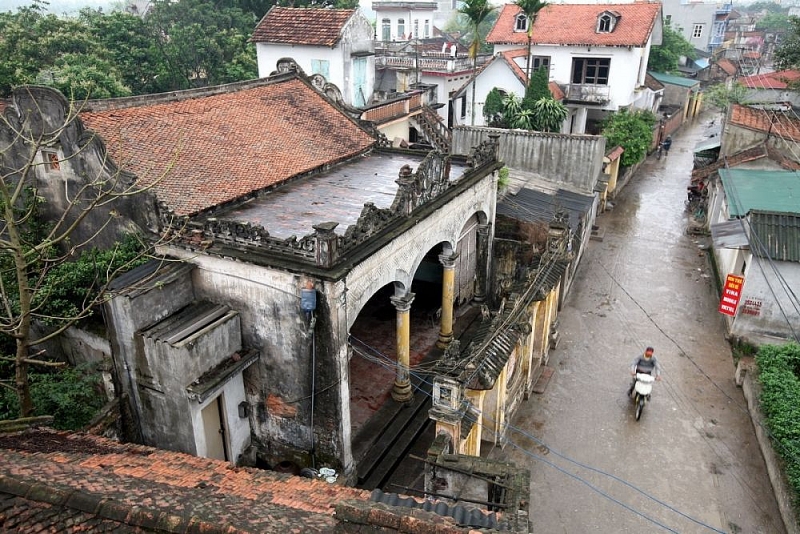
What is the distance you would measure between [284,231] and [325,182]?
173 inches

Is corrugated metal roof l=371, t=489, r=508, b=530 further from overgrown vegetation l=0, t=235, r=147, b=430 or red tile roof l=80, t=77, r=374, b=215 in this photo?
red tile roof l=80, t=77, r=374, b=215

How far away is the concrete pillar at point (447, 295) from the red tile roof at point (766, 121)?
2278cm

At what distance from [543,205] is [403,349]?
11.4 metres

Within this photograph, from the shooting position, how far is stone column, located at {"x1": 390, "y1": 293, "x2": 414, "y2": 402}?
1548 centimetres

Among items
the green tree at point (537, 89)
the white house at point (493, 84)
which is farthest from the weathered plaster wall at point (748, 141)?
the green tree at point (537, 89)

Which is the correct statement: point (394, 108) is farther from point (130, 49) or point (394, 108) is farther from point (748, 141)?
point (748, 141)

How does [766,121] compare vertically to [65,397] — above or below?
above

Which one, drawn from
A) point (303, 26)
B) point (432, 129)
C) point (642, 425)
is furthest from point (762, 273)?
point (303, 26)

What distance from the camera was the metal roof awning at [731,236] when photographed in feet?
63.4

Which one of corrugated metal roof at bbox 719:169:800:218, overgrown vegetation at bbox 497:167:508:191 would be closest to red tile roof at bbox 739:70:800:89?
corrugated metal roof at bbox 719:169:800:218

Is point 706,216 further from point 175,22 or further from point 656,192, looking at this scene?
point 175,22

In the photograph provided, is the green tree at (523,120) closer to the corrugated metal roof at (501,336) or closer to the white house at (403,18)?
the corrugated metal roof at (501,336)

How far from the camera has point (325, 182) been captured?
1795 cm

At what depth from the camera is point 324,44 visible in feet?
89.8
